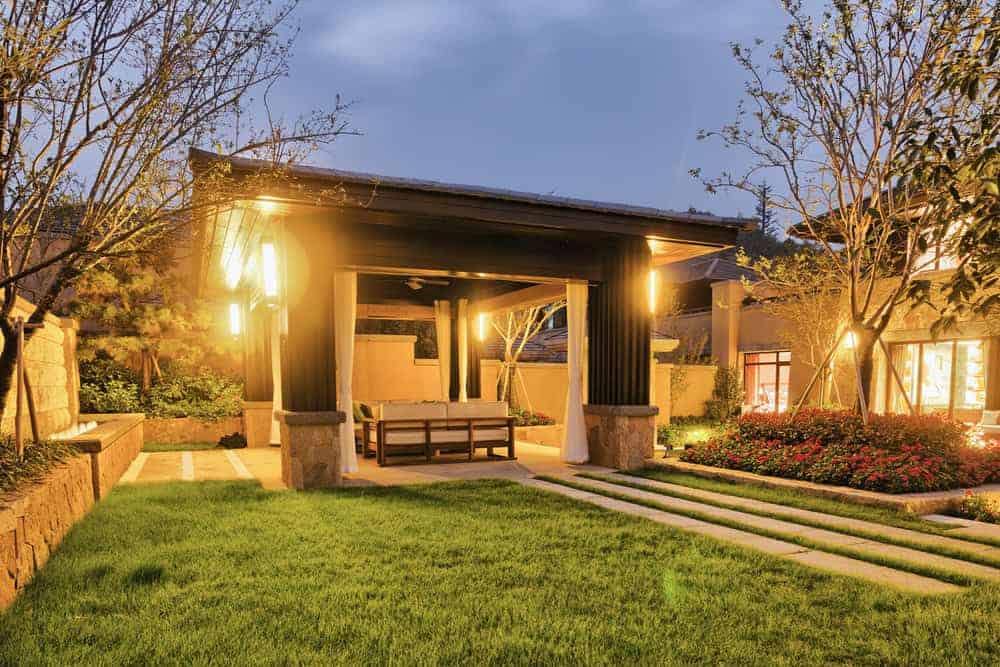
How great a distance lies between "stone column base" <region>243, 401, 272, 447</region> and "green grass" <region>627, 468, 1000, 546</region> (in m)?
7.38

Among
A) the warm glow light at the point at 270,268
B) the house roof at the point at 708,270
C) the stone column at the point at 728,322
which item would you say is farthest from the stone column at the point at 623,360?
the house roof at the point at 708,270

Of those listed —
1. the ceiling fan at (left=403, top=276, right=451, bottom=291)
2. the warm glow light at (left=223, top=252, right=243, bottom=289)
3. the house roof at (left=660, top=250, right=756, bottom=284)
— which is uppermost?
the house roof at (left=660, top=250, right=756, bottom=284)

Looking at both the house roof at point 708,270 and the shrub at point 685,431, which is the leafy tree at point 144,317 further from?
the house roof at point 708,270

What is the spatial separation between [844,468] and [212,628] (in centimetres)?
630

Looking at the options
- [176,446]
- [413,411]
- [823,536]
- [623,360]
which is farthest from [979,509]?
[176,446]

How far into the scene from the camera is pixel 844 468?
693cm

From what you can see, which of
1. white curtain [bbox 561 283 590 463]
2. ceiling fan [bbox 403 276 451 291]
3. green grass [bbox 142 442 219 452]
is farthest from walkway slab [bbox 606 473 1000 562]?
green grass [bbox 142 442 219 452]

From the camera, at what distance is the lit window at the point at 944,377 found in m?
12.6

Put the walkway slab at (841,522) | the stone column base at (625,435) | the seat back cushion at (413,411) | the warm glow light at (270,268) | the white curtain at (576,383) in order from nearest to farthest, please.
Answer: the walkway slab at (841,522), the warm glow light at (270,268), the stone column base at (625,435), the white curtain at (576,383), the seat back cushion at (413,411)

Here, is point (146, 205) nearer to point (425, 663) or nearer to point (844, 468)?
point (425, 663)

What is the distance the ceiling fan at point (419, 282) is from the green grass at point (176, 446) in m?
4.61

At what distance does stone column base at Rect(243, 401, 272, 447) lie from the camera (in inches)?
481

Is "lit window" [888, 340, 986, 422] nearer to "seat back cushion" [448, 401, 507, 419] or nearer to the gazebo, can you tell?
the gazebo

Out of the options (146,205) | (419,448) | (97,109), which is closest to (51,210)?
(146,205)
